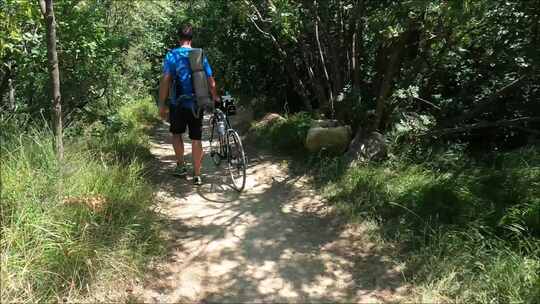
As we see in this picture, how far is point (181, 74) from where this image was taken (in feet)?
17.7

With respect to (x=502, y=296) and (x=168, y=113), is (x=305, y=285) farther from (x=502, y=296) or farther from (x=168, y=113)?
(x=168, y=113)

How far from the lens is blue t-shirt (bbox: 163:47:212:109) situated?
536 centimetres

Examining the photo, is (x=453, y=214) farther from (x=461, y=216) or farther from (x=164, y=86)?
(x=164, y=86)

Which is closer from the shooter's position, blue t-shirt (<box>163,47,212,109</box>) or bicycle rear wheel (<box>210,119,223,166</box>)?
blue t-shirt (<box>163,47,212,109</box>)

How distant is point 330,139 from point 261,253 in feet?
9.49

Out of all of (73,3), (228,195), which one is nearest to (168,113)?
(228,195)

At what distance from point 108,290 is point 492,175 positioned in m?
4.01

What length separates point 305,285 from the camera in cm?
366

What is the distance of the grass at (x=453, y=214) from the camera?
11.1ft

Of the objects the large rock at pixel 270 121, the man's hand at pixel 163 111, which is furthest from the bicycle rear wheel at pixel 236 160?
the large rock at pixel 270 121

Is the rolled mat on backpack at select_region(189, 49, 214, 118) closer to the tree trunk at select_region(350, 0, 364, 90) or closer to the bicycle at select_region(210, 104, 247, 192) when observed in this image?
the bicycle at select_region(210, 104, 247, 192)

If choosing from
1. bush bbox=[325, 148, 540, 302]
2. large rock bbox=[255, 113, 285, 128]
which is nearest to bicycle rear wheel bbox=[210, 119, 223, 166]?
bush bbox=[325, 148, 540, 302]

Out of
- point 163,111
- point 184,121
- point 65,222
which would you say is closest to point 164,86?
point 163,111

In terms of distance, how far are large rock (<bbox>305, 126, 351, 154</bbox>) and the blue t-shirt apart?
2.06 meters
